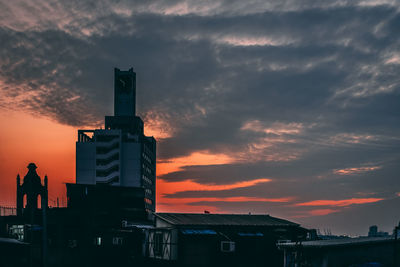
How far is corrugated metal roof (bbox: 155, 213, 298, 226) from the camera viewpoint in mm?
59312

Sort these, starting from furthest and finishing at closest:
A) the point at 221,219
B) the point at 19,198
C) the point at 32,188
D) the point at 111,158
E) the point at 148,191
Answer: the point at 148,191, the point at 111,158, the point at 19,198, the point at 32,188, the point at 221,219

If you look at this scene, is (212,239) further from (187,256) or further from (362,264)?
(362,264)

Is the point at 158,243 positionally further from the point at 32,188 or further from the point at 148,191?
the point at 148,191

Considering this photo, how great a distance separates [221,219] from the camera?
63250 mm

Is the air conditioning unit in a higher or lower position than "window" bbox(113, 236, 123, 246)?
higher

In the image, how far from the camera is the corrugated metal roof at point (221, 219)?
5931cm

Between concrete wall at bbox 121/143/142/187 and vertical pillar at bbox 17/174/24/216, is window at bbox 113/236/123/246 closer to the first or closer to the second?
vertical pillar at bbox 17/174/24/216

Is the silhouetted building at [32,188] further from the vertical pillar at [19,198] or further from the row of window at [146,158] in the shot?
the row of window at [146,158]

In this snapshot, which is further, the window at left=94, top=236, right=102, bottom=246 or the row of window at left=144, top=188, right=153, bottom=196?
the row of window at left=144, top=188, right=153, bottom=196

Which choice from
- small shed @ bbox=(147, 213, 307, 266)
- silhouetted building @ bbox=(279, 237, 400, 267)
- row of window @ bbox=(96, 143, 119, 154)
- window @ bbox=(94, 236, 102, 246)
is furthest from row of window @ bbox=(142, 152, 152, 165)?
silhouetted building @ bbox=(279, 237, 400, 267)

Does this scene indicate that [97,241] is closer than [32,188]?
No

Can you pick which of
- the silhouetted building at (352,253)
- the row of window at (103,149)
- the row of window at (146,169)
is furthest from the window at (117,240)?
the row of window at (146,169)

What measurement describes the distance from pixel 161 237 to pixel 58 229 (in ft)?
72.1

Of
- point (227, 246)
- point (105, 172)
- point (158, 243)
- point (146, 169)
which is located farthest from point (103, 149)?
point (227, 246)
